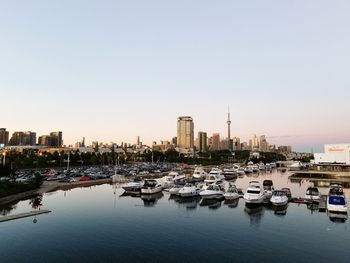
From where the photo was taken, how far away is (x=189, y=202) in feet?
203

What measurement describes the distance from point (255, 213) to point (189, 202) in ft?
48.6

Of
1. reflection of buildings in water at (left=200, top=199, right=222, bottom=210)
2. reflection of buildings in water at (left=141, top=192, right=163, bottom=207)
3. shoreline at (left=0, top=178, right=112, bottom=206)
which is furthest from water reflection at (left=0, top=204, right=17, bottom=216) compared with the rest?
reflection of buildings in water at (left=200, top=199, right=222, bottom=210)

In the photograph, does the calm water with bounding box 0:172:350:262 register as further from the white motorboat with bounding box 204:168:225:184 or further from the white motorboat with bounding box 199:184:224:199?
the white motorboat with bounding box 204:168:225:184

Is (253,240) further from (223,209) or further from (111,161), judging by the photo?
(111,161)

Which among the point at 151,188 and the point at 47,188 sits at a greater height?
the point at 151,188

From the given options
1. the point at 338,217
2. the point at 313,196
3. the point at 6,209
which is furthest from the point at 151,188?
the point at 338,217

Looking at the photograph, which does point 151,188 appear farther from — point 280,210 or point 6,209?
point 6,209

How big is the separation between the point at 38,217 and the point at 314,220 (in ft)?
138

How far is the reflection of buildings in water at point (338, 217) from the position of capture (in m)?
46.1

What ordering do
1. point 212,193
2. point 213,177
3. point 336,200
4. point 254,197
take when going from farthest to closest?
point 213,177 < point 212,193 < point 254,197 < point 336,200

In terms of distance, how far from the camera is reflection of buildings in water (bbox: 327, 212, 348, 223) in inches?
1815

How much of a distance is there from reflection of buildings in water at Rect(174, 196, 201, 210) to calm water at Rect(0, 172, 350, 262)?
777mm

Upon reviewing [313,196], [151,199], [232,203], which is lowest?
[232,203]

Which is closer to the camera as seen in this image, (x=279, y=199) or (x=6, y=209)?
(x=6, y=209)
